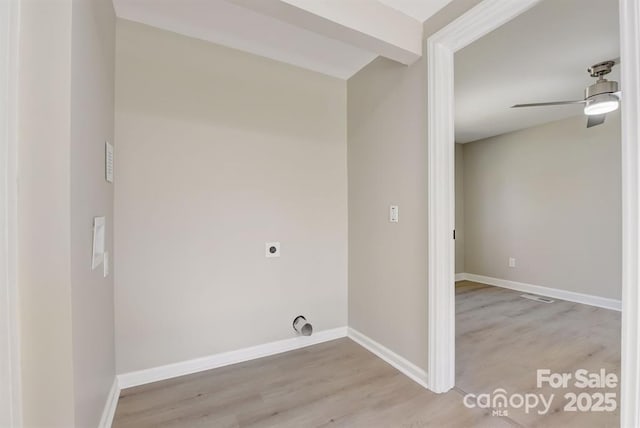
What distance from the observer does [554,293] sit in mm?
3814

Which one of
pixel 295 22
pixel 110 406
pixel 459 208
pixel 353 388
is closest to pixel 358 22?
pixel 295 22

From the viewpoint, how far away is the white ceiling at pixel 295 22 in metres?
1.53

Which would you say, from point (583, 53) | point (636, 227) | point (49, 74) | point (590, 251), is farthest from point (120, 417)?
point (590, 251)

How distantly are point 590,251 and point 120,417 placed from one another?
4953 mm

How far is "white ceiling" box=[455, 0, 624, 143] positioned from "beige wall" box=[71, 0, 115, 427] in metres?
2.39

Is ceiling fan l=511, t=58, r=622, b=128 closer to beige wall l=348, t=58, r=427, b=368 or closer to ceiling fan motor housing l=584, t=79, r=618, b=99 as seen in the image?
ceiling fan motor housing l=584, t=79, r=618, b=99

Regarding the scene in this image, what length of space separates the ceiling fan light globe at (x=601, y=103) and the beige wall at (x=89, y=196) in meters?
3.35

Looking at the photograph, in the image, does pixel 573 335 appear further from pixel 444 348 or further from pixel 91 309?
pixel 91 309

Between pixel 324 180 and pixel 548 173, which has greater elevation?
pixel 548 173

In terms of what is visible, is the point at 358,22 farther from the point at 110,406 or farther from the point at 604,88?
the point at 110,406

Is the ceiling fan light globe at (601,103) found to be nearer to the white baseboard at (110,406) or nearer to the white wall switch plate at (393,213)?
the white wall switch plate at (393,213)

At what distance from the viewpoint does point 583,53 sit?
2162 millimetres

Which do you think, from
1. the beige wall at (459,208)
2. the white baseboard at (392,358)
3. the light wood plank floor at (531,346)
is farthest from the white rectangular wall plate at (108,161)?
the beige wall at (459,208)

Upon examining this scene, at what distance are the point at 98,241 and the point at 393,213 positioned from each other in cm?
179
